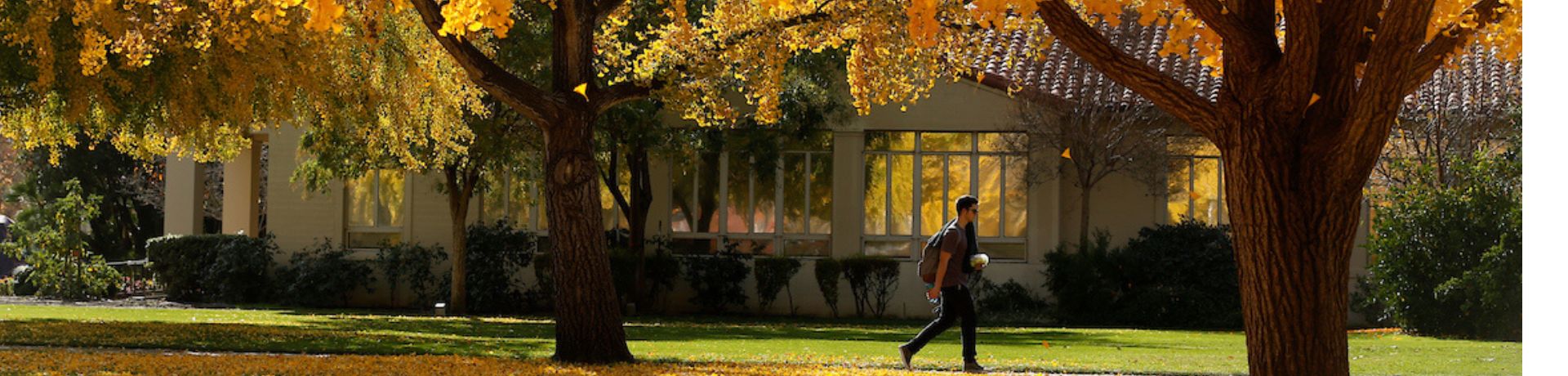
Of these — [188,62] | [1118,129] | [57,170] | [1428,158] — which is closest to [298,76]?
[188,62]

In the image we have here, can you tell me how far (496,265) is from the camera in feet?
88.0

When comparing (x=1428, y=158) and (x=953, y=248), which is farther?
(x=1428, y=158)

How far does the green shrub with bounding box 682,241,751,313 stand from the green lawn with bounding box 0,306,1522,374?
2.91m

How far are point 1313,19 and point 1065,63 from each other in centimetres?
1859

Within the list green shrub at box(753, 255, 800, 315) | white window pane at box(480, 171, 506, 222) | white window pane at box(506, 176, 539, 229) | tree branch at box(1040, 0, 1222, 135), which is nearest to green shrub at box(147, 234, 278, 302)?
white window pane at box(480, 171, 506, 222)

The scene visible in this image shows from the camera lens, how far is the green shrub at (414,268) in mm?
27234

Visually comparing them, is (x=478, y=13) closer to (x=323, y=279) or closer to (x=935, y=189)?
(x=935, y=189)

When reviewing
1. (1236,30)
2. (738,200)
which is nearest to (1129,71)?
(1236,30)

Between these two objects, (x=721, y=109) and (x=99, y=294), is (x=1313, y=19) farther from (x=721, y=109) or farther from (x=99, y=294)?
(x=99, y=294)

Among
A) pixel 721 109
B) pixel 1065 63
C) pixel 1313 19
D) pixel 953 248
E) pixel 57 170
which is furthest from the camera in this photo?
pixel 57 170

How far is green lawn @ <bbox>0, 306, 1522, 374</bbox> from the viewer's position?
1464 cm

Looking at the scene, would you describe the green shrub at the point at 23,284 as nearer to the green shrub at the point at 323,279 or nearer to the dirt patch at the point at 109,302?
the dirt patch at the point at 109,302

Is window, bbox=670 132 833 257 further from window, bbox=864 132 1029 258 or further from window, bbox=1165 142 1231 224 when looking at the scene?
window, bbox=1165 142 1231 224

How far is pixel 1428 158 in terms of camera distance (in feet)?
78.9
